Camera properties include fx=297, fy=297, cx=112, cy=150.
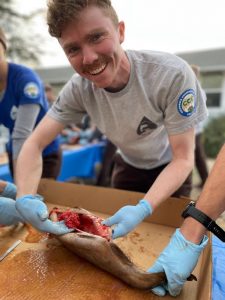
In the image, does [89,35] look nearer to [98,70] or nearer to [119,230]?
[98,70]

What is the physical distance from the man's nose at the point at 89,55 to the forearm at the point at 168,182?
52cm

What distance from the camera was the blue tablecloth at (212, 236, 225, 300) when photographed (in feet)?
3.16

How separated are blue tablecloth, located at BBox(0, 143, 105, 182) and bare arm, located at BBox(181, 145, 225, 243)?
2.71 m

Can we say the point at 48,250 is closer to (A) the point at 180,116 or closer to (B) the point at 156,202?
(B) the point at 156,202

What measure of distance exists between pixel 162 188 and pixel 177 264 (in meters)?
0.32

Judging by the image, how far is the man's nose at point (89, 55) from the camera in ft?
3.55

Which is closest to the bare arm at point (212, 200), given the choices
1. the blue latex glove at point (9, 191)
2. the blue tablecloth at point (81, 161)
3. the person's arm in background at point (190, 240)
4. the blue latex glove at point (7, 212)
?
the person's arm in background at point (190, 240)

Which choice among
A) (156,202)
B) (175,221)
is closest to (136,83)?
(156,202)

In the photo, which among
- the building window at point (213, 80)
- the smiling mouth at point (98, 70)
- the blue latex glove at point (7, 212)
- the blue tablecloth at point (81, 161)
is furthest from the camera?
the building window at point (213, 80)

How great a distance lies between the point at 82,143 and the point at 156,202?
3730 millimetres

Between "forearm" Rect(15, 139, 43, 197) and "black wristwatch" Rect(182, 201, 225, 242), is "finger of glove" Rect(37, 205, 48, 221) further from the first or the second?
"black wristwatch" Rect(182, 201, 225, 242)

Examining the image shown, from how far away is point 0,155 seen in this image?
3254 millimetres

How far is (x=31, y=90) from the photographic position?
1.71 m

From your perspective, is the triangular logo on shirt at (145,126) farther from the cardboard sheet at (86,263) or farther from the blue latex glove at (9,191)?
the blue latex glove at (9,191)
